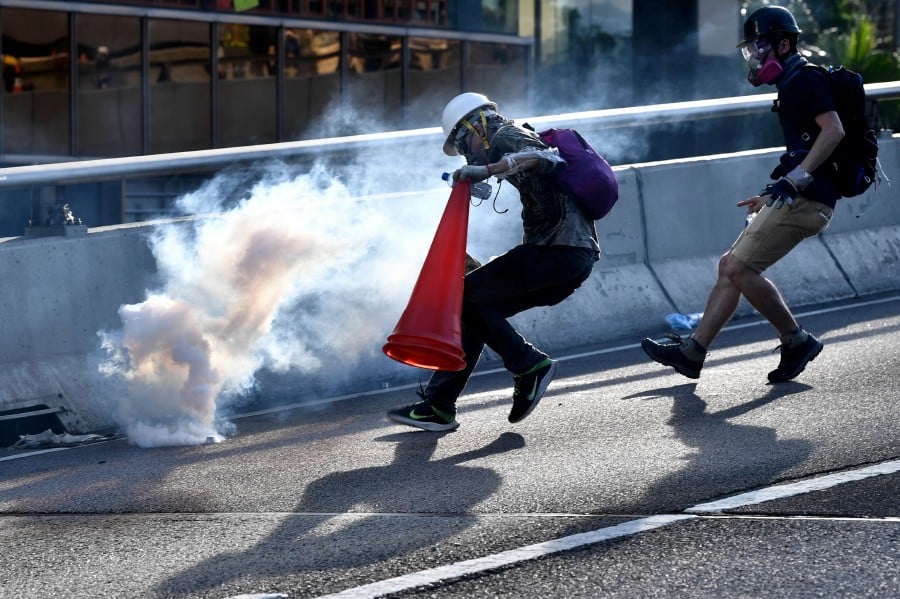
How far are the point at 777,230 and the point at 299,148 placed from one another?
2617mm

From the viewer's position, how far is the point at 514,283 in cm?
645

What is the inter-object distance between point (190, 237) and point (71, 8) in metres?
8.70

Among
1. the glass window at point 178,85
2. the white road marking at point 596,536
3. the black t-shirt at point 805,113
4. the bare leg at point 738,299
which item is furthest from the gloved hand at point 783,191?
the glass window at point 178,85

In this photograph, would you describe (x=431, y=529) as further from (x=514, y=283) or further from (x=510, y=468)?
(x=514, y=283)

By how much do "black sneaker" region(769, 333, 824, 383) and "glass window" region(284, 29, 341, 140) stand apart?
449 inches

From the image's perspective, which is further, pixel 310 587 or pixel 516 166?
pixel 516 166

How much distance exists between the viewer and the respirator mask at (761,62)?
6934 millimetres

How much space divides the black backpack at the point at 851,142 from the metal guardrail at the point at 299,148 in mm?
1983

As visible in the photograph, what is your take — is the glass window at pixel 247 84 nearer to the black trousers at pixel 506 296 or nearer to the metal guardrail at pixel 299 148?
the metal guardrail at pixel 299 148

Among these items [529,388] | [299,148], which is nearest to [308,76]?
[299,148]

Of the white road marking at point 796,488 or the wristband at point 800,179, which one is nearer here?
the white road marking at point 796,488

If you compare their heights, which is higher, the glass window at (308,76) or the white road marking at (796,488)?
the glass window at (308,76)

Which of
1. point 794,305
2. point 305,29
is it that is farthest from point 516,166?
point 305,29

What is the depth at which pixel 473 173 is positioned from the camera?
6.09 metres
